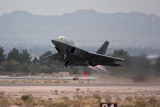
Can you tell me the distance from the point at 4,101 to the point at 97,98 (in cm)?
727

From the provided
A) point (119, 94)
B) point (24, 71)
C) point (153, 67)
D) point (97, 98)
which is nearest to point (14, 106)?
point (97, 98)

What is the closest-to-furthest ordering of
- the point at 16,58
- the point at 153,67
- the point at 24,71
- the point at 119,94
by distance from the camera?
the point at 119,94 → the point at 153,67 → the point at 24,71 → the point at 16,58

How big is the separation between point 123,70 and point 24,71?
57.2m

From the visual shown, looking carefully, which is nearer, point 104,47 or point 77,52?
point 77,52

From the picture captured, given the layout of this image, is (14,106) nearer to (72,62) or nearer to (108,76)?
(72,62)

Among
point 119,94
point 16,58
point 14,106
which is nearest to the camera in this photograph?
point 14,106

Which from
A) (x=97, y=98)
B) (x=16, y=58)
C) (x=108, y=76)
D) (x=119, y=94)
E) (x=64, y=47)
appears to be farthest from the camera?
(x=16, y=58)

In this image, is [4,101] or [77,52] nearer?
[4,101]

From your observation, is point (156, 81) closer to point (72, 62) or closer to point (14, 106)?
point (72, 62)

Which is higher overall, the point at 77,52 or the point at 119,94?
the point at 77,52

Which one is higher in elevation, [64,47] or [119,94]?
[64,47]

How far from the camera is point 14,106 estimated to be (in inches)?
1217

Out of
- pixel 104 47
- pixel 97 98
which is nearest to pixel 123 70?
pixel 104 47

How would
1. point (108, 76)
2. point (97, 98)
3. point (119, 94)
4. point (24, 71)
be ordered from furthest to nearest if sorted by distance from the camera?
point (24, 71)
point (108, 76)
point (119, 94)
point (97, 98)
